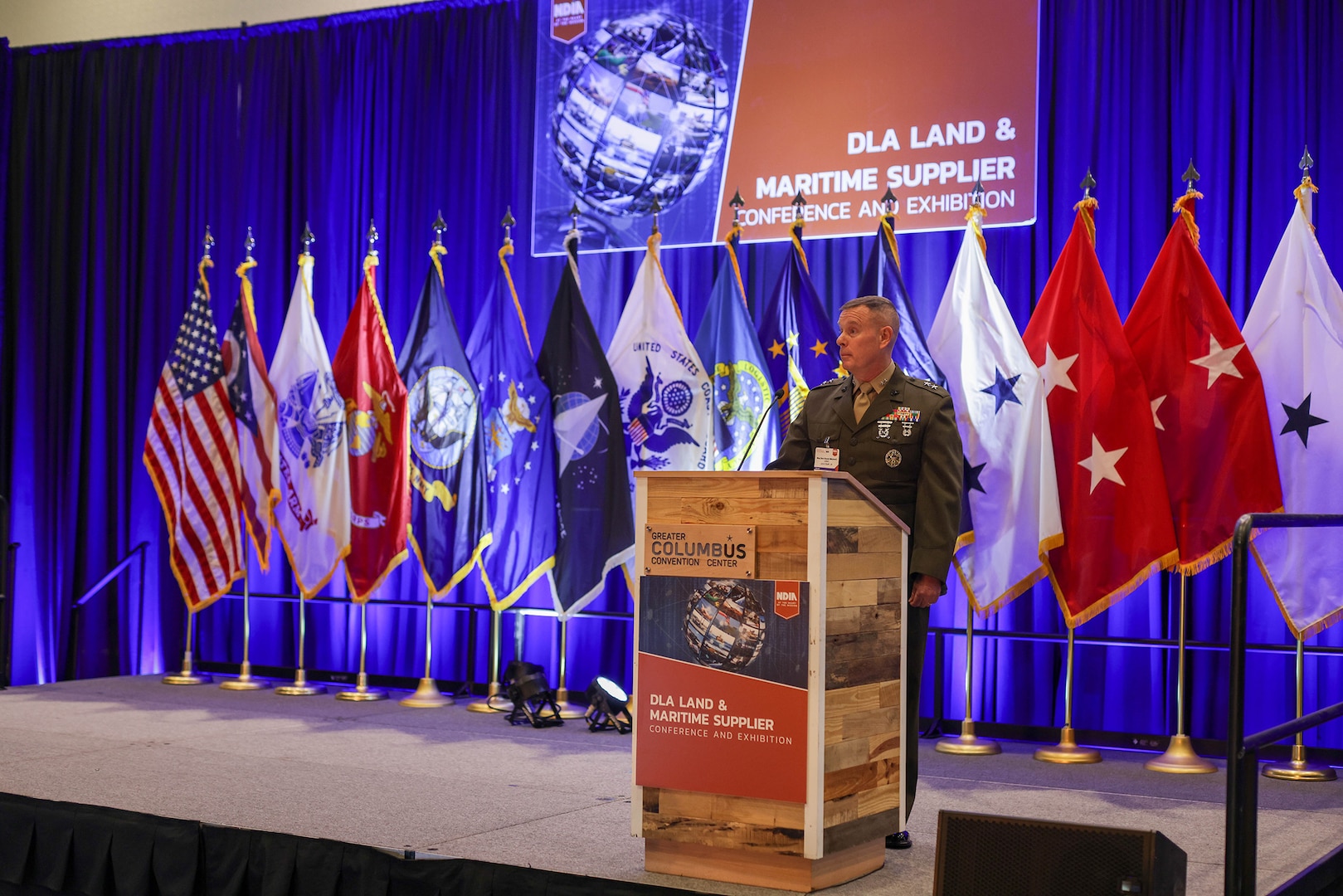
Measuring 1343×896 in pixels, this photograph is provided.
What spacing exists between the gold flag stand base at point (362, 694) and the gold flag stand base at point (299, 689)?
0.15 meters

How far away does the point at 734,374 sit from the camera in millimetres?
6078

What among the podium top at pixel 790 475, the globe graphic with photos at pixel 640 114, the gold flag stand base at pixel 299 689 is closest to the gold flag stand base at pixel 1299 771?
the podium top at pixel 790 475

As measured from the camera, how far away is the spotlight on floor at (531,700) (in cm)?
604

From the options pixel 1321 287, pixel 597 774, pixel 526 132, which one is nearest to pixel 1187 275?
pixel 1321 287

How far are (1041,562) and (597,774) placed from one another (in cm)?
207

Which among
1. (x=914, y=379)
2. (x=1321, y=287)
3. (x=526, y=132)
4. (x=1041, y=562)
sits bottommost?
(x=1041, y=562)

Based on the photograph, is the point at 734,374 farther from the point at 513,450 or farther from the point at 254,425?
the point at 254,425

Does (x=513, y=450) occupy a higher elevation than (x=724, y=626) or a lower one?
higher

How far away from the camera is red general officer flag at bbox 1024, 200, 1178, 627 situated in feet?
17.0

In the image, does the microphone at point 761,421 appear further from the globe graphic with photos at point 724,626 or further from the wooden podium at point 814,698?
the globe graphic with photos at point 724,626

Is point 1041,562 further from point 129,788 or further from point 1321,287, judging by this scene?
point 129,788

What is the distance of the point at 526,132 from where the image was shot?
757 centimetres

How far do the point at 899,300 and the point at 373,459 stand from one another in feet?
9.43

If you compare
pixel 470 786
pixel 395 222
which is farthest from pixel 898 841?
pixel 395 222
